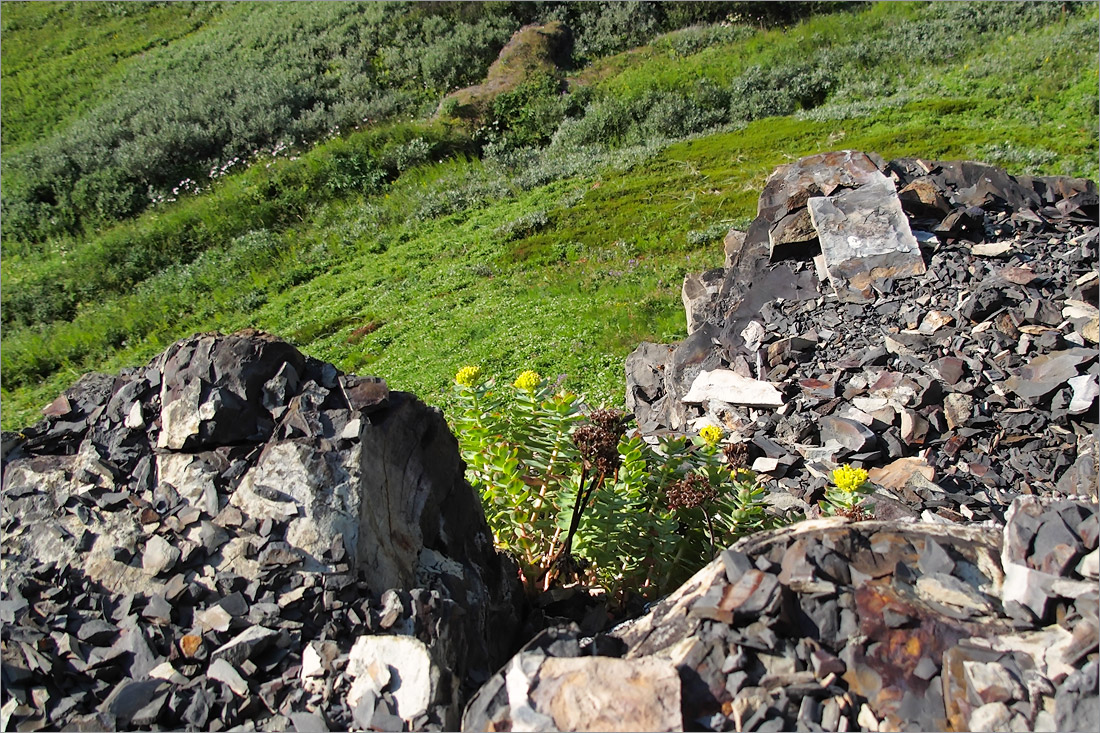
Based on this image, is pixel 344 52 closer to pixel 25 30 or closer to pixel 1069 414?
pixel 25 30

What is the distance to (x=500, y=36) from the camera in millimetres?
33375

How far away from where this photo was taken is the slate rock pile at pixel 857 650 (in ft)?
7.73

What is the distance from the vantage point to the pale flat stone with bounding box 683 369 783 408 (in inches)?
300

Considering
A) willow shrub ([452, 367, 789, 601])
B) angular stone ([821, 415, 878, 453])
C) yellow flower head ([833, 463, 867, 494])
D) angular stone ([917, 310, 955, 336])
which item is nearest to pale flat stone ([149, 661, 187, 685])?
willow shrub ([452, 367, 789, 601])

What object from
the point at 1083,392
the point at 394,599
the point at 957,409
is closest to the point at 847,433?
the point at 957,409

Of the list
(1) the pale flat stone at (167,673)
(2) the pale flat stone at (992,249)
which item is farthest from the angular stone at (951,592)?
(2) the pale flat stone at (992,249)

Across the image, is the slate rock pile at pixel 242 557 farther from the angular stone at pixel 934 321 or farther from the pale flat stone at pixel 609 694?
the angular stone at pixel 934 321

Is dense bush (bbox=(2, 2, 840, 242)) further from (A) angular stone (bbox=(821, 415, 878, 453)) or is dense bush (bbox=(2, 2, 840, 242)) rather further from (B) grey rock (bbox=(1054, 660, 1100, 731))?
(B) grey rock (bbox=(1054, 660, 1100, 731))

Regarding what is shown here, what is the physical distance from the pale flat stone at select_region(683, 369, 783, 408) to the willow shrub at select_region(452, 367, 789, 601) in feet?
10.00

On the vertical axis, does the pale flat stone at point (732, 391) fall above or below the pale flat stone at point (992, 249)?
below

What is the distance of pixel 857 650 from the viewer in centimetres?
254

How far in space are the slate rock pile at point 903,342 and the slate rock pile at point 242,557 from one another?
11.5ft

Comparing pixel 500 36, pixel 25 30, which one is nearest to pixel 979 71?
pixel 500 36

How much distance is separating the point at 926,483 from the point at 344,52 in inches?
1380
